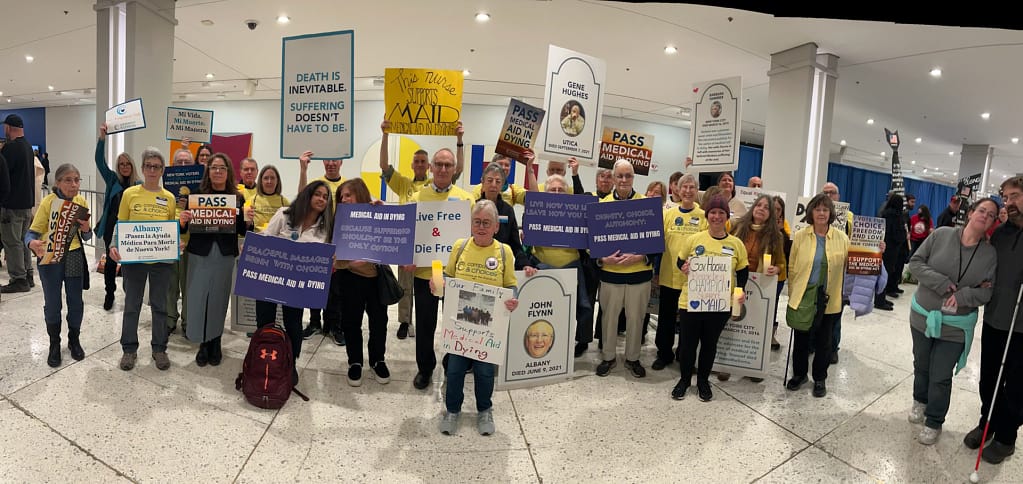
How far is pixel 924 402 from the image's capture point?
3859 millimetres

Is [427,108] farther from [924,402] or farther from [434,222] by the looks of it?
[924,402]

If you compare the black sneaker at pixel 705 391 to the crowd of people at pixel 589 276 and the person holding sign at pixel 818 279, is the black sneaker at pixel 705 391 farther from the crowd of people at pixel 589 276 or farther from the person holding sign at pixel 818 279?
the person holding sign at pixel 818 279

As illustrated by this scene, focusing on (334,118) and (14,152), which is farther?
(14,152)

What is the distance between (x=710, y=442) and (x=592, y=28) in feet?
20.6

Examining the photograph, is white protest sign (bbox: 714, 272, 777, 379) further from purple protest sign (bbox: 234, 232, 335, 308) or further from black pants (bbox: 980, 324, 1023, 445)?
purple protest sign (bbox: 234, 232, 335, 308)

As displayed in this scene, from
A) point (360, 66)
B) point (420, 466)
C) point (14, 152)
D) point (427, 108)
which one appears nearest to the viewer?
point (420, 466)

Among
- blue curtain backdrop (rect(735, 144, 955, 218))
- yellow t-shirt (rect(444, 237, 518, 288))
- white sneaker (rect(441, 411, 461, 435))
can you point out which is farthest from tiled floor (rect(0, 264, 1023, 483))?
blue curtain backdrop (rect(735, 144, 955, 218))

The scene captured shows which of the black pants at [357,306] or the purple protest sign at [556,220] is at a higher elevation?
the purple protest sign at [556,220]

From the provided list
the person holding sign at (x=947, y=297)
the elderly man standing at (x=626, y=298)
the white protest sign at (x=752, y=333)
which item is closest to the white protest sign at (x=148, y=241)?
the elderly man standing at (x=626, y=298)

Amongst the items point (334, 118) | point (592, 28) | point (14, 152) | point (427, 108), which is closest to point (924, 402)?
point (427, 108)

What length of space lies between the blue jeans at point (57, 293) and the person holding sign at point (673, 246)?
14.7 feet

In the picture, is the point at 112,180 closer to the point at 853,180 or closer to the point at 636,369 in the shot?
the point at 636,369

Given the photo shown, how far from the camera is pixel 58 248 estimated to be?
382 cm

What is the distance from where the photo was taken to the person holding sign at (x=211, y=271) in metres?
4.09
